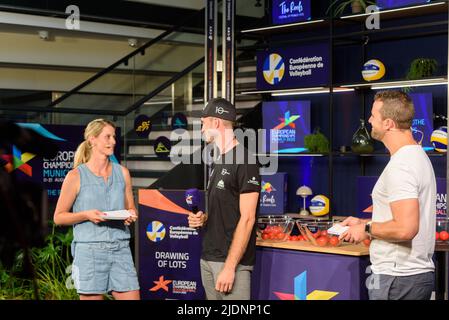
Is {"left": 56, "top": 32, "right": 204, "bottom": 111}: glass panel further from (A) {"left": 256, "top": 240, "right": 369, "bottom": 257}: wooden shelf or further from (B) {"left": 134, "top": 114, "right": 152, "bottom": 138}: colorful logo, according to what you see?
(A) {"left": 256, "top": 240, "right": 369, "bottom": 257}: wooden shelf

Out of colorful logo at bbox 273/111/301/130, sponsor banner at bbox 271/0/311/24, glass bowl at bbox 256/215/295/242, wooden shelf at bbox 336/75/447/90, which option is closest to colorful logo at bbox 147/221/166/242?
glass bowl at bbox 256/215/295/242

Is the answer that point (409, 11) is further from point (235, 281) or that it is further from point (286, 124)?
point (235, 281)

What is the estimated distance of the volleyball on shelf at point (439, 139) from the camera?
21.6ft

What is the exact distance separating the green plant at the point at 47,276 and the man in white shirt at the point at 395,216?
3533mm

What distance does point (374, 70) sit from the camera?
736 cm

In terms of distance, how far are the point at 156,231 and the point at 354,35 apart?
9.88ft

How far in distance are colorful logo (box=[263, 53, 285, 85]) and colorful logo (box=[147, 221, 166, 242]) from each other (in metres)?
2.72

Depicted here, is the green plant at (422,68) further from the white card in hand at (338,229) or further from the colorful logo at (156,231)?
the white card in hand at (338,229)

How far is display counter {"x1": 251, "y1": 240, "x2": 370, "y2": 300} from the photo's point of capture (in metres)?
4.25

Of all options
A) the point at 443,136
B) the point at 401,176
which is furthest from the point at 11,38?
the point at 401,176

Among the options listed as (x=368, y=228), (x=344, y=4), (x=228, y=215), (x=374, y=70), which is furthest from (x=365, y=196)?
(x=368, y=228)

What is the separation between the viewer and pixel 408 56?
24.6 ft

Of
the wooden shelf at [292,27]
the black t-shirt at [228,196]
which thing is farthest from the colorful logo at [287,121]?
the black t-shirt at [228,196]
